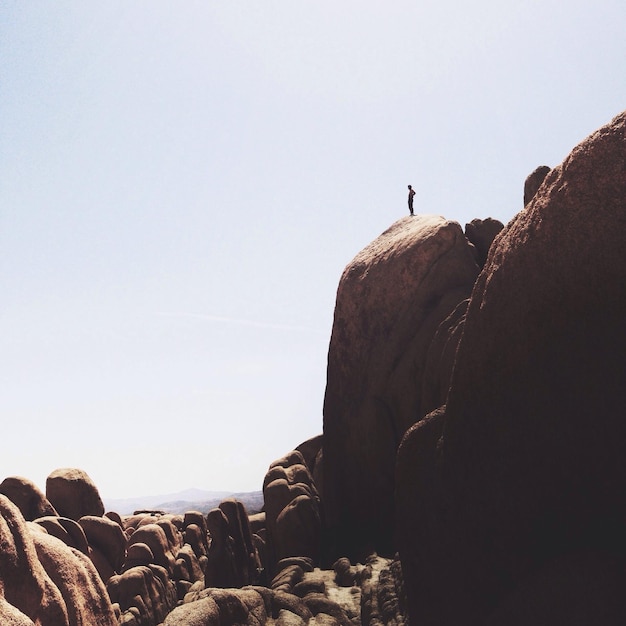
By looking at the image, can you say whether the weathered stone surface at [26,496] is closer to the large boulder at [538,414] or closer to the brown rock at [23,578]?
the brown rock at [23,578]

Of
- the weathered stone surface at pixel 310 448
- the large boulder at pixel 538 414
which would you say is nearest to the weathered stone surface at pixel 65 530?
the weathered stone surface at pixel 310 448

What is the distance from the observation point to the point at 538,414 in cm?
632

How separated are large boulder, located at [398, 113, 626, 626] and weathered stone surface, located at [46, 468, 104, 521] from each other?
73.1 ft

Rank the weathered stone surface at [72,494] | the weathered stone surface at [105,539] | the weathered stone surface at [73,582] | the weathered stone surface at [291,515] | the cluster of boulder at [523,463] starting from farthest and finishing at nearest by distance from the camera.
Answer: the weathered stone surface at [72,494] < the weathered stone surface at [105,539] < the weathered stone surface at [291,515] < the weathered stone surface at [73,582] < the cluster of boulder at [523,463]

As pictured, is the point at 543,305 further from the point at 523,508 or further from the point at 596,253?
the point at 523,508

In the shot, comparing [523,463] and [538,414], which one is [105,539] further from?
[538,414]

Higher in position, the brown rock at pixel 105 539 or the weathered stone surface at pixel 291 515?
the weathered stone surface at pixel 291 515

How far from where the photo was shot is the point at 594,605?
4.88m

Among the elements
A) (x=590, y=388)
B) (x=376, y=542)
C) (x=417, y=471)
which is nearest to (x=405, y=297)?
(x=376, y=542)

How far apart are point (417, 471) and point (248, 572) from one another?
15.5 m

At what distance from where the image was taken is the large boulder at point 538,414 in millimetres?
5723

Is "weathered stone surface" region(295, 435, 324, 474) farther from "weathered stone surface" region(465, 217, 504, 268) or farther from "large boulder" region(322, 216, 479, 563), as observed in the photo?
"weathered stone surface" region(465, 217, 504, 268)

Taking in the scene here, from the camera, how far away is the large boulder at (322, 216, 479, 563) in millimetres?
19891

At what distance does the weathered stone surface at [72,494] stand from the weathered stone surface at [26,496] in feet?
8.20
